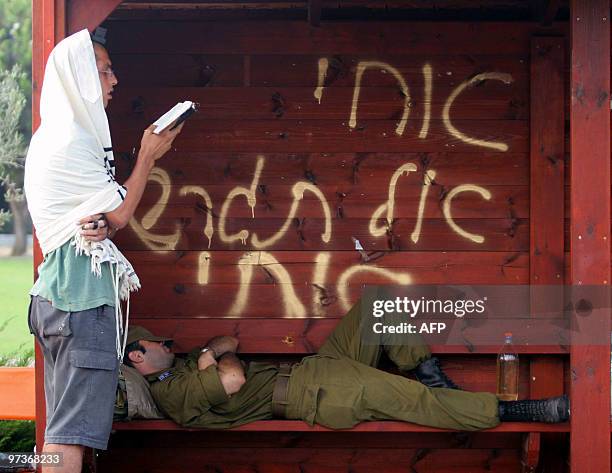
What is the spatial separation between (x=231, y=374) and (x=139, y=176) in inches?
→ 46.1

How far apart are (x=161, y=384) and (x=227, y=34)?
72.8 inches

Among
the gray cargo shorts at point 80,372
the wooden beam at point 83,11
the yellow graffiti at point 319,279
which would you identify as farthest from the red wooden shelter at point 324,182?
the gray cargo shorts at point 80,372

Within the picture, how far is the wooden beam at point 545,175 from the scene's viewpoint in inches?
193

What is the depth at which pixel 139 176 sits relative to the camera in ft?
12.5

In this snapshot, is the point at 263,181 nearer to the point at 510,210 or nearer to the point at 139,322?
the point at 139,322

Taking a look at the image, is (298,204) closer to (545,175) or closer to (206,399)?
(206,399)

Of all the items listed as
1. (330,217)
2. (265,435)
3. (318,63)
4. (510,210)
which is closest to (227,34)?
(318,63)

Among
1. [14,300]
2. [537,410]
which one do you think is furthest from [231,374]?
[14,300]

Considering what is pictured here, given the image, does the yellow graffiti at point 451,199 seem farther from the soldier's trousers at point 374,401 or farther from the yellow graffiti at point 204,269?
the yellow graffiti at point 204,269

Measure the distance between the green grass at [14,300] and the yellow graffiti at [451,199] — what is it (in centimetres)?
598

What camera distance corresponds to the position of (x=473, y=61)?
4965 mm

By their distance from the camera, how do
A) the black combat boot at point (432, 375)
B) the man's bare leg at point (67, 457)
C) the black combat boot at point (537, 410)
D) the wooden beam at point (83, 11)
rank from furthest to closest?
the black combat boot at point (432, 375)
the black combat boot at point (537, 410)
the wooden beam at point (83, 11)
the man's bare leg at point (67, 457)

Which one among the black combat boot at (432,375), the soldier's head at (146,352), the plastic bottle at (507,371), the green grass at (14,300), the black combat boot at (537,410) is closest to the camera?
the black combat boot at (537,410)

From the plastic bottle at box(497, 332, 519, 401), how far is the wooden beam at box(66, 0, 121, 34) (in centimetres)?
255
